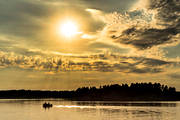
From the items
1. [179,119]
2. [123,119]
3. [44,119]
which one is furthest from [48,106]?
[179,119]

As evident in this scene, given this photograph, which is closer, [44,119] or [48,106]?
[44,119]

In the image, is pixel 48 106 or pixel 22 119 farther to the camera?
pixel 48 106

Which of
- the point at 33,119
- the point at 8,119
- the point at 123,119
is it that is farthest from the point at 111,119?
the point at 8,119

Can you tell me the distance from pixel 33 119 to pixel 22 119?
3972 mm

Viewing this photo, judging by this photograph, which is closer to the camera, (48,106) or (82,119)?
(82,119)

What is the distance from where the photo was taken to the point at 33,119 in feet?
331

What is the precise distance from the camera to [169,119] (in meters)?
96.1

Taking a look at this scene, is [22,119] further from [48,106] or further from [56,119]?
[48,106]

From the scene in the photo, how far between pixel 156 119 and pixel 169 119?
15.0 feet

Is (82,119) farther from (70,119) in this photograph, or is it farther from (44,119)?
(44,119)

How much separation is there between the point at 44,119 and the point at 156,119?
134 feet

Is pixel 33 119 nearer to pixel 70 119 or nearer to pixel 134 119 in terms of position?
pixel 70 119

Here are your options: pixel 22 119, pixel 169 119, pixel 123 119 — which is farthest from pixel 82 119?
pixel 169 119

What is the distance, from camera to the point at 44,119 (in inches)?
4006
